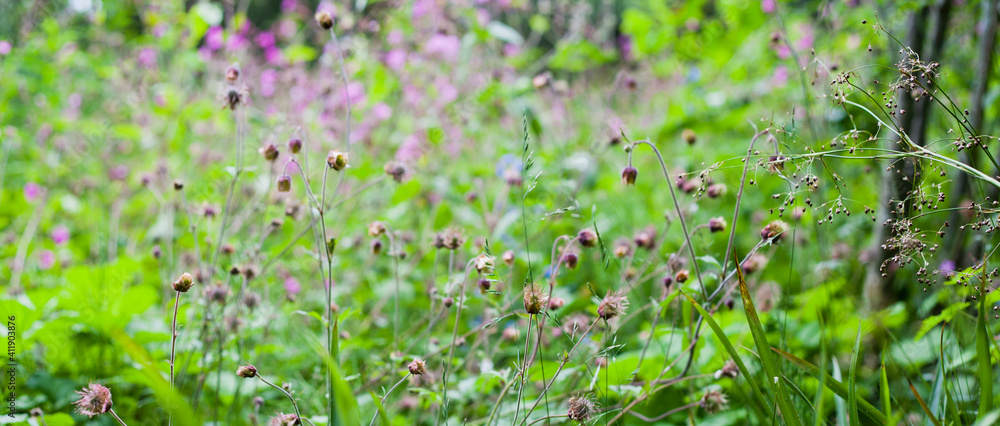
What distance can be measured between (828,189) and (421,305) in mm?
1430

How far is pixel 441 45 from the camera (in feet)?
8.31

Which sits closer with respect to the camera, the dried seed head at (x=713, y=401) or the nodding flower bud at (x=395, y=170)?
the dried seed head at (x=713, y=401)

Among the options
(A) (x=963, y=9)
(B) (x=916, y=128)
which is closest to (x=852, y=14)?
(A) (x=963, y=9)

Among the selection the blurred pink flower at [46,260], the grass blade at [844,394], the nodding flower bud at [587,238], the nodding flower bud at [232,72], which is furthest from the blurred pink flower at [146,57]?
the grass blade at [844,394]

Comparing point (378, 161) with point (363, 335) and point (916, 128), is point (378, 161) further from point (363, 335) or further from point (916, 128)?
point (916, 128)

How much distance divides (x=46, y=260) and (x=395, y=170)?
1.45 meters

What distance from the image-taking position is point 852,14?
216cm

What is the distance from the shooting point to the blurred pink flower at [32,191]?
94.8 inches

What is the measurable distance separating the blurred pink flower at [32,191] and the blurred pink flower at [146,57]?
78cm

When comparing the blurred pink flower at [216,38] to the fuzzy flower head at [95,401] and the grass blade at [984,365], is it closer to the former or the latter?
the fuzzy flower head at [95,401]

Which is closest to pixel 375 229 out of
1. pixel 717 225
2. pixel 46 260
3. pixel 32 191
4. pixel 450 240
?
pixel 450 240

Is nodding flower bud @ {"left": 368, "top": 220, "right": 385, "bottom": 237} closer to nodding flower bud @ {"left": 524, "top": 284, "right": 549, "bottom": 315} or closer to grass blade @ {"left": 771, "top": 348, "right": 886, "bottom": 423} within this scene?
nodding flower bud @ {"left": 524, "top": 284, "right": 549, "bottom": 315}

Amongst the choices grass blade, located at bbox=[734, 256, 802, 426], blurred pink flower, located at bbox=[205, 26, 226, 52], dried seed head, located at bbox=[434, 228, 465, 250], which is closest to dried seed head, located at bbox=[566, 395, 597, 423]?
grass blade, located at bbox=[734, 256, 802, 426]

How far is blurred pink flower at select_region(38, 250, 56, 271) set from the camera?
1.94 metres
